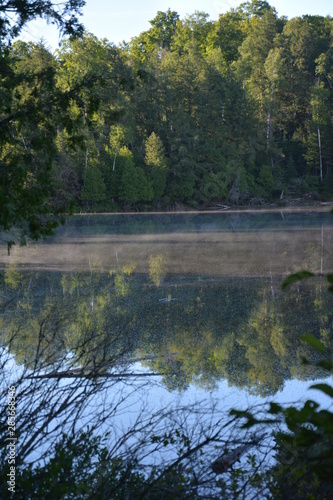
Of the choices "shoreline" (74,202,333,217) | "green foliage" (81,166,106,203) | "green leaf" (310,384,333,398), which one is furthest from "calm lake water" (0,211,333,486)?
"green foliage" (81,166,106,203)

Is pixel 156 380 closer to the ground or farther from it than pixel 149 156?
closer to the ground

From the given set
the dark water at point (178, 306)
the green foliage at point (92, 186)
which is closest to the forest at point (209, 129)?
the green foliage at point (92, 186)

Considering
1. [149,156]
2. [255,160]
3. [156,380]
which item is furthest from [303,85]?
[156,380]

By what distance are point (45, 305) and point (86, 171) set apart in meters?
32.0

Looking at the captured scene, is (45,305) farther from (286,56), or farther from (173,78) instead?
(286,56)

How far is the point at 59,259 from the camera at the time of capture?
53.7 feet

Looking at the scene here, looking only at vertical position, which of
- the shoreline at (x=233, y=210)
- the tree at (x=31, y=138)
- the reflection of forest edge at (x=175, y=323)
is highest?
the tree at (x=31, y=138)

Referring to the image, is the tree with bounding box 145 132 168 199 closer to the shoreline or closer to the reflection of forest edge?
the shoreline

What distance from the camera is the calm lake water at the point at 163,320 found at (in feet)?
17.9

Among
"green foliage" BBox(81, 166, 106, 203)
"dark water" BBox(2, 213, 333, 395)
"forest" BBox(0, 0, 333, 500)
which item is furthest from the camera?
"green foliage" BBox(81, 166, 106, 203)

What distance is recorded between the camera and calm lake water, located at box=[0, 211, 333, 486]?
17.9 ft

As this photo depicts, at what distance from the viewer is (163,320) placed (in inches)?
351

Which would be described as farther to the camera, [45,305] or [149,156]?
[149,156]

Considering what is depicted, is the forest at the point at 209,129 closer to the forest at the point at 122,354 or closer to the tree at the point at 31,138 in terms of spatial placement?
the forest at the point at 122,354
